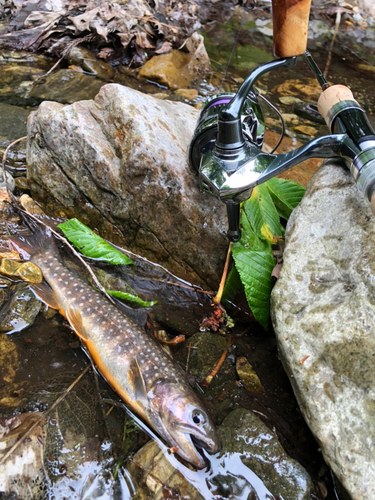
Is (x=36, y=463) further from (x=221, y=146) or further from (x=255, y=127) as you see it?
(x=255, y=127)

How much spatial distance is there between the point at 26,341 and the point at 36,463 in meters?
0.95

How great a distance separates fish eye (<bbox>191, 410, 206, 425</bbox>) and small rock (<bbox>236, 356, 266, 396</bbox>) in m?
0.43

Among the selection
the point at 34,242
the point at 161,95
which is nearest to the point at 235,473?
the point at 34,242

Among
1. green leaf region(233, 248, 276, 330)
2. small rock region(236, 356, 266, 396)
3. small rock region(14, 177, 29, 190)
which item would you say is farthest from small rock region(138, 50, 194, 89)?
small rock region(236, 356, 266, 396)

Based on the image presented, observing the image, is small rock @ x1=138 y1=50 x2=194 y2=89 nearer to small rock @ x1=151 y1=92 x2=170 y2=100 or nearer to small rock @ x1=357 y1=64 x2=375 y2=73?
small rock @ x1=151 y1=92 x2=170 y2=100

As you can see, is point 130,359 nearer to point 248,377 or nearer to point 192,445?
point 192,445

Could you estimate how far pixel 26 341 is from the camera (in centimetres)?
300

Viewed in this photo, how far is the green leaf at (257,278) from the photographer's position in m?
2.95

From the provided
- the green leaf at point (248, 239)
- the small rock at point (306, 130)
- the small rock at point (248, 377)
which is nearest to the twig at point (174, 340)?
the small rock at point (248, 377)

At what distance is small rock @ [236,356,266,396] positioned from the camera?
9.24 feet

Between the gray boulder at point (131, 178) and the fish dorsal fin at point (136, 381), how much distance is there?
1029 millimetres

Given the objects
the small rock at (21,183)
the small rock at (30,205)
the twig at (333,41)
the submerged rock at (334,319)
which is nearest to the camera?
the submerged rock at (334,319)

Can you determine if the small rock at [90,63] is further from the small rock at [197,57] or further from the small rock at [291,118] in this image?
the small rock at [291,118]

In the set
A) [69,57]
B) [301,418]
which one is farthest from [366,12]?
[301,418]
